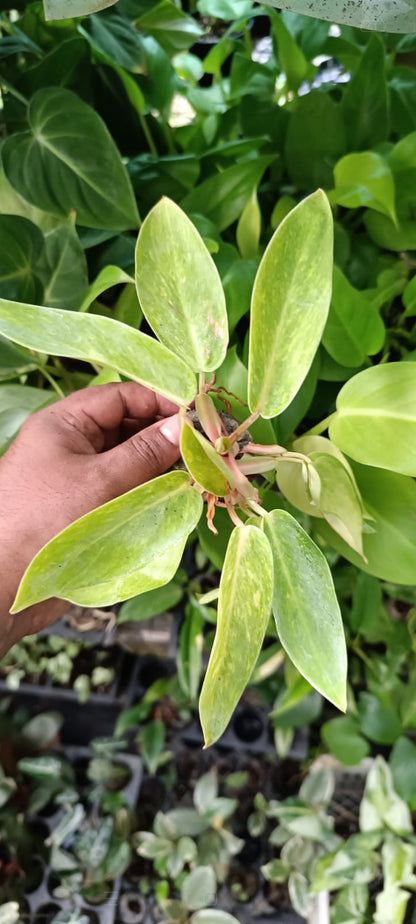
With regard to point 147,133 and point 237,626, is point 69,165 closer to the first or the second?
point 147,133

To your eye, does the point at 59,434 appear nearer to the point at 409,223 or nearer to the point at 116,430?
the point at 116,430

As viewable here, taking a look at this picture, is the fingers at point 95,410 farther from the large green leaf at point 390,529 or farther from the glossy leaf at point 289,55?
the glossy leaf at point 289,55

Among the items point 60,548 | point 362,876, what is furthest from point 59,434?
point 362,876

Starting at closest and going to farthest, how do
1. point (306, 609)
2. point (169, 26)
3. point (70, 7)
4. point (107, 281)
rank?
point (70, 7), point (306, 609), point (107, 281), point (169, 26)

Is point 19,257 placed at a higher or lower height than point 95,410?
higher

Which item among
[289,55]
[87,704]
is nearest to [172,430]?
[289,55]

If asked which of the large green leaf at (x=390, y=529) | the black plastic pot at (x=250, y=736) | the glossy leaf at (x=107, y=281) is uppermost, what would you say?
the glossy leaf at (x=107, y=281)

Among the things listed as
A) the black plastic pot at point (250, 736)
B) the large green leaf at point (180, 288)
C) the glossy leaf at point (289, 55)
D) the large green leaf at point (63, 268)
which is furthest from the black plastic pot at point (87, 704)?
the glossy leaf at point (289, 55)
